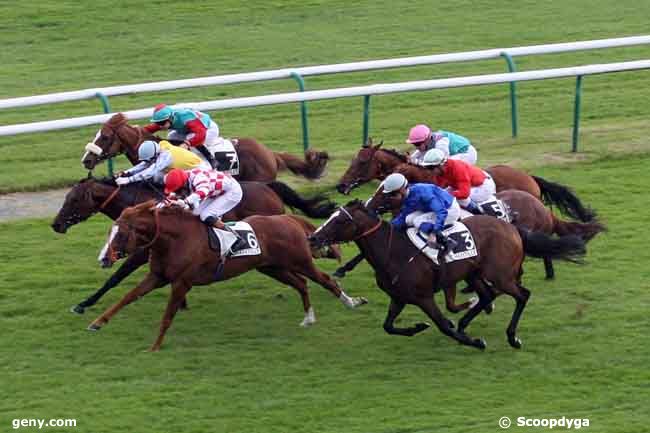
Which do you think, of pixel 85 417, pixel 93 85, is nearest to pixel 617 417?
pixel 85 417

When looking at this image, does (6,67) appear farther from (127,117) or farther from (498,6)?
(498,6)

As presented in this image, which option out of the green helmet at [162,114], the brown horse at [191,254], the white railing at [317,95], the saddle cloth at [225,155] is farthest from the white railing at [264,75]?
the brown horse at [191,254]

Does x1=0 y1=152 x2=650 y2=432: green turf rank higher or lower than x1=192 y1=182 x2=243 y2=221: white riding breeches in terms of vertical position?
lower

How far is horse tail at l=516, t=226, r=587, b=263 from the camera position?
9.77 m

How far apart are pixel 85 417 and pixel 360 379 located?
1836 millimetres

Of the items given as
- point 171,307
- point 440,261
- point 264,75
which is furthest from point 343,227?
point 264,75

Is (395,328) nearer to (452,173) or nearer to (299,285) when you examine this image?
(299,285)

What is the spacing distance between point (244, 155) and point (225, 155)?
0.22m

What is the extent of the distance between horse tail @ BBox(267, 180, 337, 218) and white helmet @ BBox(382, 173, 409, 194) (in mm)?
1547

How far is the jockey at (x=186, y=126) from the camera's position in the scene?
11.2 meters

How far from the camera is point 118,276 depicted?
10.3 m

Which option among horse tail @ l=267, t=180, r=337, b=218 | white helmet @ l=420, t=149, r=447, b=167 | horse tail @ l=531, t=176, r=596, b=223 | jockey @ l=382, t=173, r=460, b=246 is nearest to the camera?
jockey @ l=382, t=173, r=460, b=246

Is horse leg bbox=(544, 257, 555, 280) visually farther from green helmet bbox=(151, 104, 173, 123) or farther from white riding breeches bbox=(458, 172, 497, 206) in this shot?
green helmet bbox=(151, 104, 173, 123)

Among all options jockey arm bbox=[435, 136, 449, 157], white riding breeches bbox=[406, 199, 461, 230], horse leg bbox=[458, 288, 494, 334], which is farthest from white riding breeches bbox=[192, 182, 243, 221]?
horse leg bbox=[458, 288, 494, 334]
